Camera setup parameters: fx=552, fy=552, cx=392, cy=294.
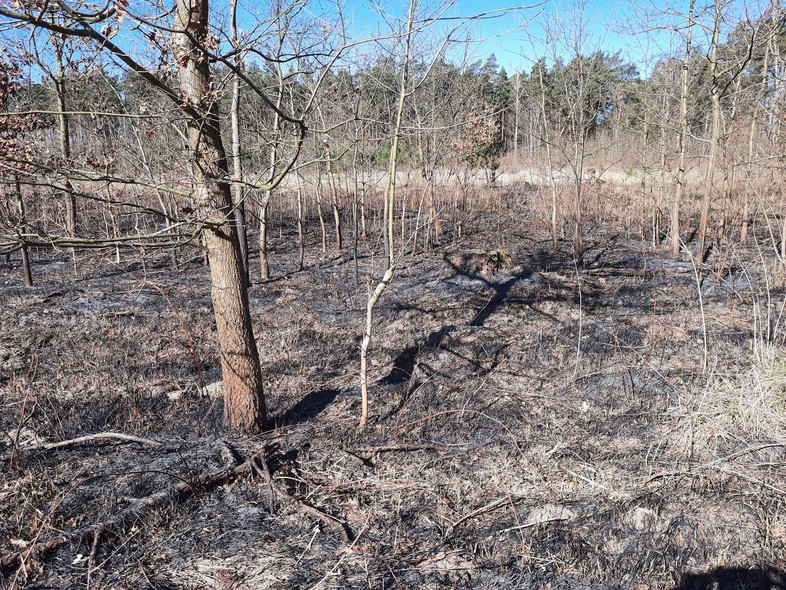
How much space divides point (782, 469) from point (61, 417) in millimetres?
5648

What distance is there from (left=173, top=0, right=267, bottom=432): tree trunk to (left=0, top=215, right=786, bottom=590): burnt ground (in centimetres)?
34

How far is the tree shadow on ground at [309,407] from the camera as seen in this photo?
5.03m

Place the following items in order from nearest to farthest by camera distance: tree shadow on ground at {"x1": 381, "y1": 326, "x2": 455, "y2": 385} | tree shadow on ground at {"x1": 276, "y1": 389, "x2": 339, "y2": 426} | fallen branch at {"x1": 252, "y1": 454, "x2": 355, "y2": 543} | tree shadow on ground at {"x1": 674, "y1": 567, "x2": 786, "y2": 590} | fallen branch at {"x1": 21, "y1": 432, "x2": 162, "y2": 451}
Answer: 1. tree shadow on ground at {"x1": 674, "y1": 567, "x2": 786, "y2": 590}
2. fallen branch at {"x1": 252, "y1": 454, "x2": 355, "y2": 543}
3. fallen branch at {"x1": 21, "y1": 432, "x2": 162, "y2": 451}
4. tree shadow on ground at {"x1": 276, "y1": 389, "x2": 339, "y2": 426}
5. tree shadow on ground at {"x1": 381, "y1": 326, "x2": 455, "y2": 385}

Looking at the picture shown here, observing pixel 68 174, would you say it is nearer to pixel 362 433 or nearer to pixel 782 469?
pixel 362 433

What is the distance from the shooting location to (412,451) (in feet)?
14.1

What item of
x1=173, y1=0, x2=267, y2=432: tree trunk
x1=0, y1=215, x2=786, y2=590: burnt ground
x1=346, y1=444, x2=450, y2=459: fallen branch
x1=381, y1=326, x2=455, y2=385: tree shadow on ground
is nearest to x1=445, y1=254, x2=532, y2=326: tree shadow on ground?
x1=0, y1=215, x2=786, y2=590: burnt ground

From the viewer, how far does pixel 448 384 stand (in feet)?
18.0

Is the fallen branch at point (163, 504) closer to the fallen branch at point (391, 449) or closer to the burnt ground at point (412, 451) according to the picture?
the burnt ground at point (412, 451)

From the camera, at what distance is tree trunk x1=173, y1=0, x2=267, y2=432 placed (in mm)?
3605

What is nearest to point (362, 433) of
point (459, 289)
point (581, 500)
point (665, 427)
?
point (581, 500)

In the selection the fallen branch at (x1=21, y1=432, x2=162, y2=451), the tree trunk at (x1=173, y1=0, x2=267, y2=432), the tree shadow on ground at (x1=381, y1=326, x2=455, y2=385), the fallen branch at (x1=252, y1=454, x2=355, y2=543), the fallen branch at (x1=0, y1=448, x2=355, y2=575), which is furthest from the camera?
the tree shadow on ground at (x1=381, y1=326, x2=455, y2=385)

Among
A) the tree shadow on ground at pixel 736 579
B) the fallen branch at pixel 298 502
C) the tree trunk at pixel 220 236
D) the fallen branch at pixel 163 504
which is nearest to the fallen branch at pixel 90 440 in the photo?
the fallen branch at pixel 163 504

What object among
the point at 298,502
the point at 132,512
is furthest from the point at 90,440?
the point at 298,502

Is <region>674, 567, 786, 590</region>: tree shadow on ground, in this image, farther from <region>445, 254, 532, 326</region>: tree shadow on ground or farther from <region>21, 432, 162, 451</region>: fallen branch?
<region>445, 254, 532, 326</region>: tree shadow on ground
